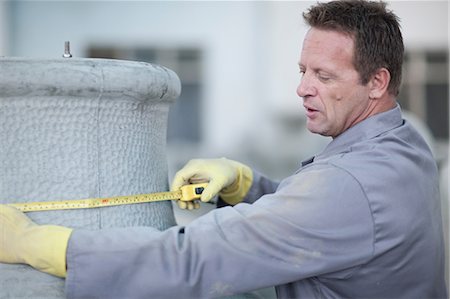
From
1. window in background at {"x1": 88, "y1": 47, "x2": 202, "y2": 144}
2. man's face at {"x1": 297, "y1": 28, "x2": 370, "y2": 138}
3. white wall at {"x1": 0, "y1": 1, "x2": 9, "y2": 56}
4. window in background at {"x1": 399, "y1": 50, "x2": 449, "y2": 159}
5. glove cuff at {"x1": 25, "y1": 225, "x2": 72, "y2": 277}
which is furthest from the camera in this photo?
window in background at {"x1": 399, "y1": 50, "x2": 449, "y2": 159}

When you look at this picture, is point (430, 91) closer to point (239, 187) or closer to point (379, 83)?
point (239, 187)

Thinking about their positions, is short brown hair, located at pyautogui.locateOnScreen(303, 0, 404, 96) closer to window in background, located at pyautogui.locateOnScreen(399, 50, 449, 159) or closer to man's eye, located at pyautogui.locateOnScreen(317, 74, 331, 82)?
man's eye, located at pyautogui.locateOnScreen(317, 74, 331, 82)

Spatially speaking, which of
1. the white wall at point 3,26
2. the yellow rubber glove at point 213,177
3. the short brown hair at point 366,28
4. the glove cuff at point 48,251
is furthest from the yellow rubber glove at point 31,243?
the white wall at point 3,26

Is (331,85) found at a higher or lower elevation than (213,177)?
higher

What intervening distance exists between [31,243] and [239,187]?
0.90 m

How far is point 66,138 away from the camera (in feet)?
5.68

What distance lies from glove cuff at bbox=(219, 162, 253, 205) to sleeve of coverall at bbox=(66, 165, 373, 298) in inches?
21.9

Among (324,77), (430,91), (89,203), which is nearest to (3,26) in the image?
(430,91)

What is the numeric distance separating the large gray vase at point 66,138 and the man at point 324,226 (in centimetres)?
7

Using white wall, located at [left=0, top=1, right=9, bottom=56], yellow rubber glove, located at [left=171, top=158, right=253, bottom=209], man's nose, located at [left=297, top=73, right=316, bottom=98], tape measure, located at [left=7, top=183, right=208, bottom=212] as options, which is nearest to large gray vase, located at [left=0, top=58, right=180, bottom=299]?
tape measure, located at [left=7, top=183, right=208, bottom=212]

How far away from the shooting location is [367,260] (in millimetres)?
1796

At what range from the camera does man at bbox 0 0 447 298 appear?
1.66 m

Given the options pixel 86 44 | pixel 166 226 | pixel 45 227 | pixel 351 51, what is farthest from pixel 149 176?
pixel 86 44

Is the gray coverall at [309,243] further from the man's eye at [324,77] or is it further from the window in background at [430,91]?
the window in background at [430,91]
